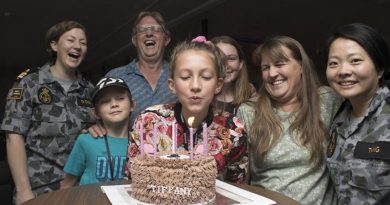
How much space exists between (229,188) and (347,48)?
69 centimetres

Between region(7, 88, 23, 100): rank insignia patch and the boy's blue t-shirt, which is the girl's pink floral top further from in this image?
region(7, 88, 23, 100): rank insignia patch

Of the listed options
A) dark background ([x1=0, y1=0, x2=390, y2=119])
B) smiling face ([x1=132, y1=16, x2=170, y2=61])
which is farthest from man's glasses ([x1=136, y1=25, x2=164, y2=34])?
dark background ([x1=0, y1=0, x2=390, y2=119])

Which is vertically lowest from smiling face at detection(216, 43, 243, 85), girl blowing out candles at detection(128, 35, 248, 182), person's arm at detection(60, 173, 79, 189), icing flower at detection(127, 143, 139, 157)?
Answer: person's arm at detection(60, 173, 79, 189)

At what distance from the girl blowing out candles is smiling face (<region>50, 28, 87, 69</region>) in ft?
2.73

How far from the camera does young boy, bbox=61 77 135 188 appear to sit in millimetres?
2043

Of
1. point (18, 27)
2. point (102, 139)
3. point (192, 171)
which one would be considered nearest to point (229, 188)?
point (192, 171)

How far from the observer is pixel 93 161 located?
6.73ft

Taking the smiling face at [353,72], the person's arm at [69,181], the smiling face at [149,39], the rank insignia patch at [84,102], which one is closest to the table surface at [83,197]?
the smiling face at [353,72]

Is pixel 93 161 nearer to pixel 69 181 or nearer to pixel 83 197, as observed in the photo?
pixel 69 181

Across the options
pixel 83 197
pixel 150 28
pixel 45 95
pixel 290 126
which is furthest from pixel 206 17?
pixel 83 197

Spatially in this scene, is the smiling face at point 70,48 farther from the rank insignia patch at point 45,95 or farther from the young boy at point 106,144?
the young boy at point 106,144

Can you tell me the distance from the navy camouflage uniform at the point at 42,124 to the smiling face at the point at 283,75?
3.42 feet

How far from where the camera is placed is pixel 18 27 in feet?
24.0

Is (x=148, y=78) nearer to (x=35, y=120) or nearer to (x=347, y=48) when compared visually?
(x=35, y=120)
